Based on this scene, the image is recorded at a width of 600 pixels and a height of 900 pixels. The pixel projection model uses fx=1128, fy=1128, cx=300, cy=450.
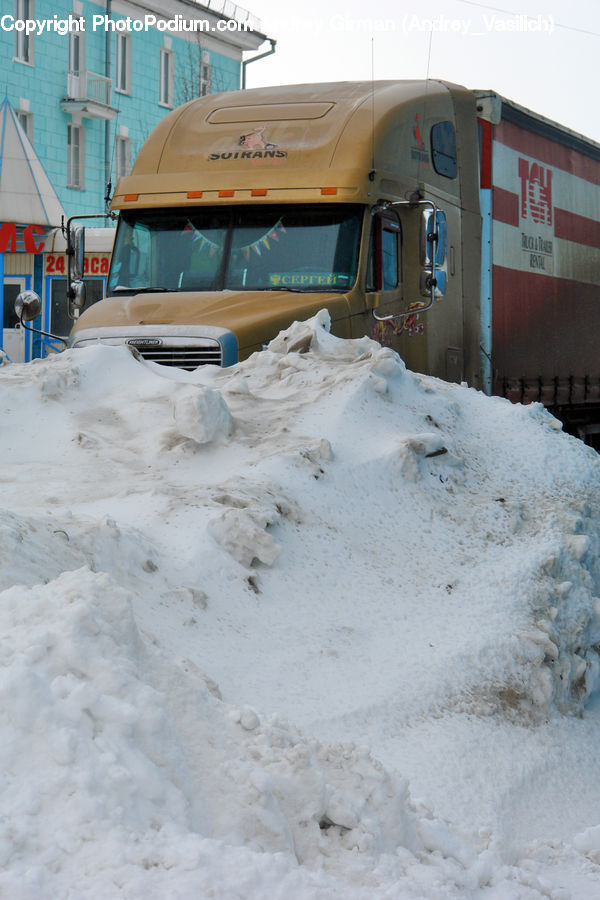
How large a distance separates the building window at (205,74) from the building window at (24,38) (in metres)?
5.09

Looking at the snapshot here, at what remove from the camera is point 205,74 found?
1231 inches

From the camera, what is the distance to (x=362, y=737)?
11.2 ft

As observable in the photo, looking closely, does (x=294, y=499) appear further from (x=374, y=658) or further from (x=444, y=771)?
(x=444, y=771)

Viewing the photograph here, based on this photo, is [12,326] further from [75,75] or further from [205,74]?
[205,74]

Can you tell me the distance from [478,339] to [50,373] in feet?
16.5

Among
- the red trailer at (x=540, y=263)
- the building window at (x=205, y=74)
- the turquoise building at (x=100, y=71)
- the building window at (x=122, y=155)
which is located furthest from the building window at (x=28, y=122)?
the red trailer at (x=540, y=263)

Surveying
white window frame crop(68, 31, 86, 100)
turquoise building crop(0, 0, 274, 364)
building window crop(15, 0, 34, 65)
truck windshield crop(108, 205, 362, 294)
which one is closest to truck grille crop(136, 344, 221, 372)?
truck windshield crop(108, 205, 362, 294)

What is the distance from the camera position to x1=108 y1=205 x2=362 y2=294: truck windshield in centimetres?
774

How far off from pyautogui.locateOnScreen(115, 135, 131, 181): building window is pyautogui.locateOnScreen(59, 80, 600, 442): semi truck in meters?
21.7

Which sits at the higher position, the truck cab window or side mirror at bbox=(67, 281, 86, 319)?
the truck cab window

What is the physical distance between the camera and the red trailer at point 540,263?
9705 mm

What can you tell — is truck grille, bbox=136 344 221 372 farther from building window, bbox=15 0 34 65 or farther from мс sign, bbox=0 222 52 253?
building window, bbox=15 0 34 65

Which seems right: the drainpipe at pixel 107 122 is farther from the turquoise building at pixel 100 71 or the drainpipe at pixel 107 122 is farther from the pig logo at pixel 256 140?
the pig logo at pixel 256 140

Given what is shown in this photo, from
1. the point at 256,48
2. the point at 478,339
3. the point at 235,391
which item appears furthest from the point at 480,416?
the point at 256,48
